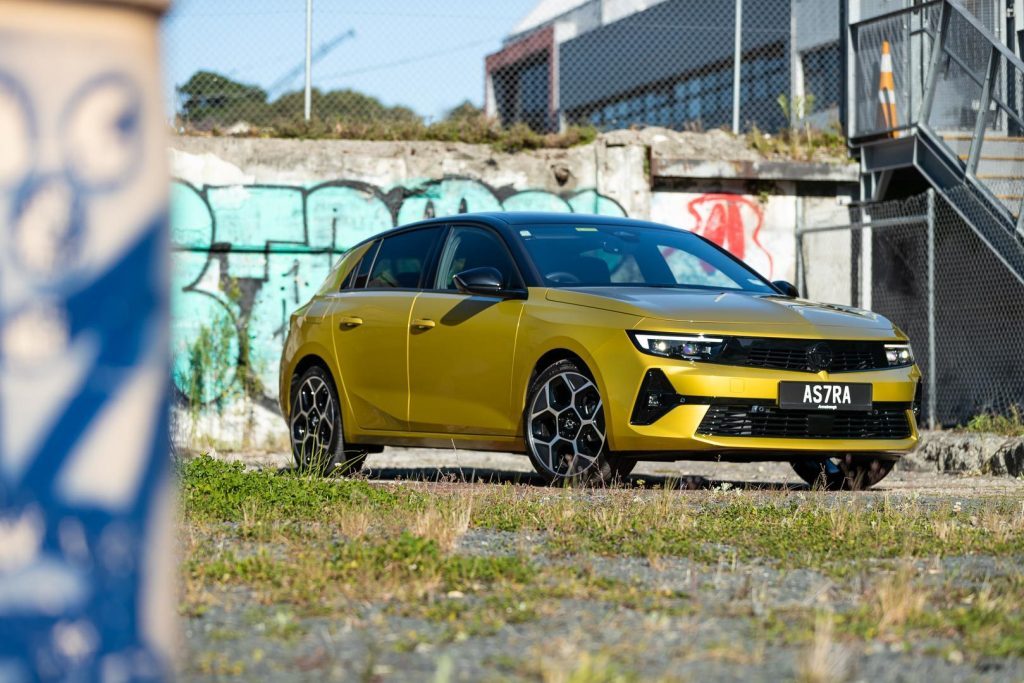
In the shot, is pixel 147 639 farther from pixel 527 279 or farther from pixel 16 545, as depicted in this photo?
pixel 527 279

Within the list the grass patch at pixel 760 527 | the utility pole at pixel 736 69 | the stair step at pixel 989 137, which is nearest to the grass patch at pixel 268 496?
the grass patch at pixel 760 527

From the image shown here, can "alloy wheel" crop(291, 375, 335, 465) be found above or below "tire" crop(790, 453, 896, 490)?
above

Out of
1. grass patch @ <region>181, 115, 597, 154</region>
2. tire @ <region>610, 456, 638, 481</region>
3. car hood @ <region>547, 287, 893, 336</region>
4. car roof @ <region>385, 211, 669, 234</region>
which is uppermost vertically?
grass patch @ <region>181, 115, 597, 154</region>

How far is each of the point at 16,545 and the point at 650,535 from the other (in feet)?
11.6

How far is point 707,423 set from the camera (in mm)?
7766

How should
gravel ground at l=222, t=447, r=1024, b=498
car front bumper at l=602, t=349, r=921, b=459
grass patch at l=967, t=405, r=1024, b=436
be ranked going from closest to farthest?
car front bumper at l=602, t=349, r=921, b=459, gravel ground at l=222, t=447, r=1024, b=498, grass patch at l=967, t=405, r=1024, b=436

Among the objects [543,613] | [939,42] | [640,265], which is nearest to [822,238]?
[939,42]

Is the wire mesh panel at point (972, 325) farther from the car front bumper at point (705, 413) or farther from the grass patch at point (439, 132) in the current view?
the car front bumper at point (705, 413)

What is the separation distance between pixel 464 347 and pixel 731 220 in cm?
906

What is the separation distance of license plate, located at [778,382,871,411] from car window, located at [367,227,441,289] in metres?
2.69

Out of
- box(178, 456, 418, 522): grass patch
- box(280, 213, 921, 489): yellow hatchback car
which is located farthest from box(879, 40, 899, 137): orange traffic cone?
box(178, 456, 418, 522): grass patch

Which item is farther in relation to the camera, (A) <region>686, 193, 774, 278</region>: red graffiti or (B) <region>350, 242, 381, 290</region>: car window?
(A) <region>686, 193, 774, 278</region>: red graffiti

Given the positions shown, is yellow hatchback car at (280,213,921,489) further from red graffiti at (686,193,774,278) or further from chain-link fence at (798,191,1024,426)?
red graffiti at (686,193,774,278)

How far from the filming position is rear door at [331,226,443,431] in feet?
30.5
